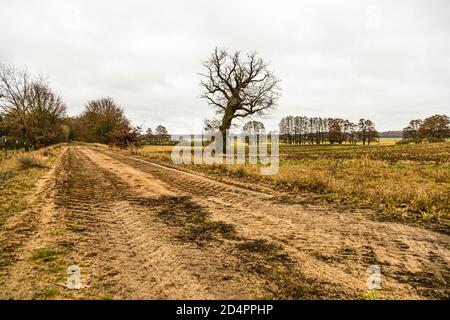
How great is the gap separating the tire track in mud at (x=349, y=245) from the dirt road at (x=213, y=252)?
0.05 feet

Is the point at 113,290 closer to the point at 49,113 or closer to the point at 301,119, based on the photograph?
the point at 49,113

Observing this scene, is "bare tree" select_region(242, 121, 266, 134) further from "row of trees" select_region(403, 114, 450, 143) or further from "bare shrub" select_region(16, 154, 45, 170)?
"row of trees" select_region(403, 114, 450, 143)

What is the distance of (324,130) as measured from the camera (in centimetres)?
10950

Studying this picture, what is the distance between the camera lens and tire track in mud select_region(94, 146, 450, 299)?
3.55 metres

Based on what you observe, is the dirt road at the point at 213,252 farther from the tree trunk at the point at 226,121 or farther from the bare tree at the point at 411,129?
the bare tree at the point at 411,129

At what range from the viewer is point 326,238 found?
203 inches

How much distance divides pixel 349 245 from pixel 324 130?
366 ft

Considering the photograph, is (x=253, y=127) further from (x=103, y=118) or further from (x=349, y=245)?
(x=103, y=118)

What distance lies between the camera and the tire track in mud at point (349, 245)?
3.55m

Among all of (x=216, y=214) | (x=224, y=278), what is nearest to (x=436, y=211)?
(x=216, y=214)

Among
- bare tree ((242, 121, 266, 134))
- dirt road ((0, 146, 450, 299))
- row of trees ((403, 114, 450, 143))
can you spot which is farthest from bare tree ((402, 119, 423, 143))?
dirt road ((0, 146, 450, 299))

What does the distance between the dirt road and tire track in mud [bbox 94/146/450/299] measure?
0.02 m

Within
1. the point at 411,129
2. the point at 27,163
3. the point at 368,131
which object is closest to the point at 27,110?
the point at 27,163
